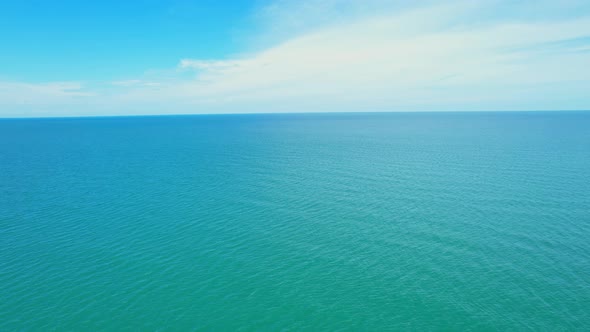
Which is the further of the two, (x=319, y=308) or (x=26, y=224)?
(x=26, y=224)

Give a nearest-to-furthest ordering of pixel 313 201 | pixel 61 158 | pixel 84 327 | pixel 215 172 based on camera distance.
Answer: pixel 84 327 → pixel 313 201 → pixel 215 172 → pixel 61 158

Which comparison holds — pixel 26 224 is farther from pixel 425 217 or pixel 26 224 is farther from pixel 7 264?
pixel 425 217

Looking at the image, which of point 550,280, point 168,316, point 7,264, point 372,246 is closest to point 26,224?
point 7,264

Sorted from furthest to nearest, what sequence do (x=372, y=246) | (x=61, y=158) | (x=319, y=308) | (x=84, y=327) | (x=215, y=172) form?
(x=61, y=158) < (x=215, y=172) < (x=372, y=246) < (x=319, y=308) < (x=84, y=327)

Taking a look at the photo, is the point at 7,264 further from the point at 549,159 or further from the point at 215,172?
the point at 549,159

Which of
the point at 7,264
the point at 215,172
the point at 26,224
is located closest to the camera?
the point at 7,264

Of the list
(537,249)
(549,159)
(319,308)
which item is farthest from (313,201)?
(549,159)
